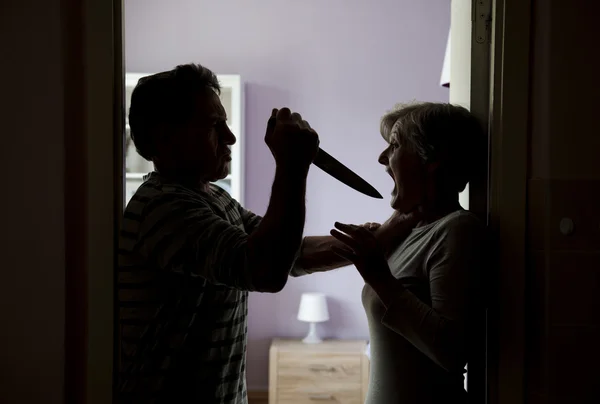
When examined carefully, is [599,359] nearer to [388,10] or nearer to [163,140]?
[163,140]

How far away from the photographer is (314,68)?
376 centimetres

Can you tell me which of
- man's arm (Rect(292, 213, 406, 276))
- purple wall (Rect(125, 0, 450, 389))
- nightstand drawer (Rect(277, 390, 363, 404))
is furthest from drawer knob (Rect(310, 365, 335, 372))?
man's arm (Rect(292, 213, 406, 276))

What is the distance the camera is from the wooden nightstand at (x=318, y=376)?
3.30m

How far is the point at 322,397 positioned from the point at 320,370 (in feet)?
0.48

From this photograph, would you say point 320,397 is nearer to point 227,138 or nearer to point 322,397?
point 322,397

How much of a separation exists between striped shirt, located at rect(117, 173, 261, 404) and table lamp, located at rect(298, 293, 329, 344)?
7.90 feet

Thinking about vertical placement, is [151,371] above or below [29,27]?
below

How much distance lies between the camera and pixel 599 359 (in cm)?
104

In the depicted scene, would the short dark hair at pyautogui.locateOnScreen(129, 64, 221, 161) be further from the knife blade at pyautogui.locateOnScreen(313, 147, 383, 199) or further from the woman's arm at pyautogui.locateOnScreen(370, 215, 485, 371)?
the woman's arm at pyautogui.locateOnScreen(370, 215, 485, 371)

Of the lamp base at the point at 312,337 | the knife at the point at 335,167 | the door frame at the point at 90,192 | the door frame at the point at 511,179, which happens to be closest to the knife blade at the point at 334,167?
the knife at the point at 335,167

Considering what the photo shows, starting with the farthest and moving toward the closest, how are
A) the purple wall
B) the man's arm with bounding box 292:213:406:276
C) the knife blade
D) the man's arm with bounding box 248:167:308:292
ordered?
the purple wall, the man's arm with bounding box 292:213:406:276, the knife blade, the man's arm with bounding box 248:167:308:292

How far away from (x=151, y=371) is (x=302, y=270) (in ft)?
1.58

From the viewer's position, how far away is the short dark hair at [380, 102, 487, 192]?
48.4 inches

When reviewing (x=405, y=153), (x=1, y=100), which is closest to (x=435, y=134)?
(x=405, y=153)
